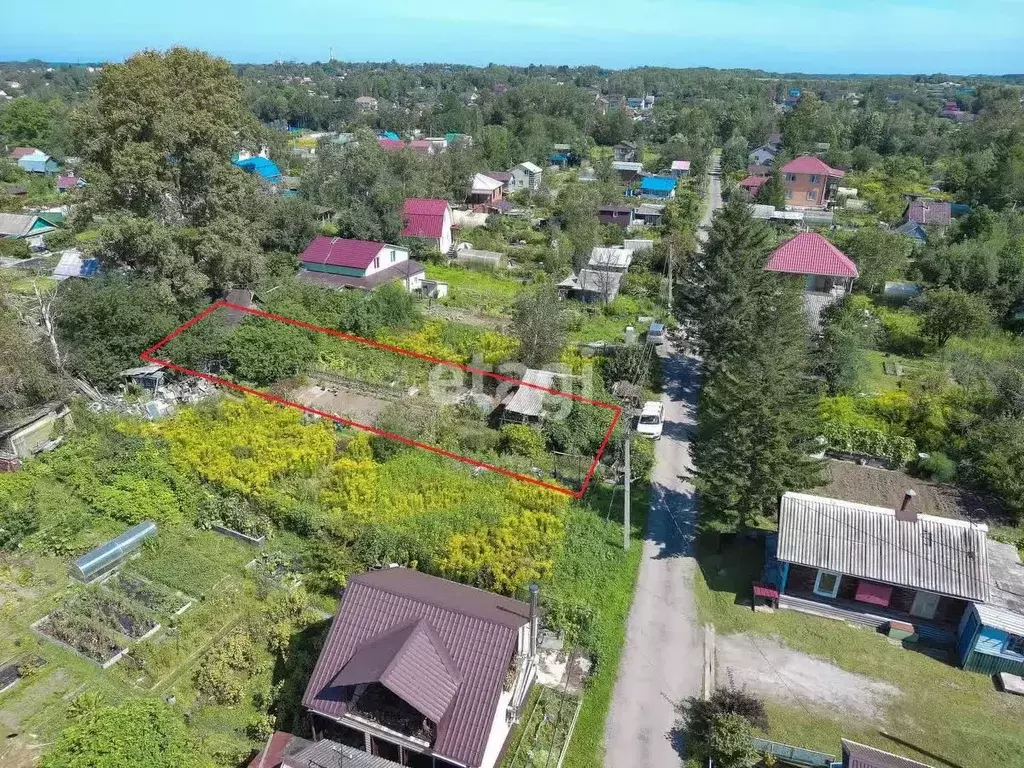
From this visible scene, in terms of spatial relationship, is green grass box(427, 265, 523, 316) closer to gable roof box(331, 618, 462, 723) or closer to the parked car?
the parked car

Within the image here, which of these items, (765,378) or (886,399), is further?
(886,399)

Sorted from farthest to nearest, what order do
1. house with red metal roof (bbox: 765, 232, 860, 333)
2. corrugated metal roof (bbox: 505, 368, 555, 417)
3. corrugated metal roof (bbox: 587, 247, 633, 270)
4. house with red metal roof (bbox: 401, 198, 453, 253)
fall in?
1. house with red metal roof (bbox: 401, 198, 453, 253)
2. corrugated metal roof (bbox: 587, 247, 633, 270)
3. house with red metal roof (bbox: 765, 232, 860, 333)
4. corrugated metal roof (bbox: 505, 368, 555, 417)

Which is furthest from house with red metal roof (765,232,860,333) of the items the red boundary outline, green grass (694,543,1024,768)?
green grass (694,543,1024,768)

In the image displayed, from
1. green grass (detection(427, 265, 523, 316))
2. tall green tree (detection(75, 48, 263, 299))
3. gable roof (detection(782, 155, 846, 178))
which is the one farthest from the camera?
gable roof (detection(782, 155, 846, 178))

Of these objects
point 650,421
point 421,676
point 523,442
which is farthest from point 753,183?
point 421,676

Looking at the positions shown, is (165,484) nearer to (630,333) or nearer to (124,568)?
(124,568)

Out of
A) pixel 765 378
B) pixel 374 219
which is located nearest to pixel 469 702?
pixel 765 378
